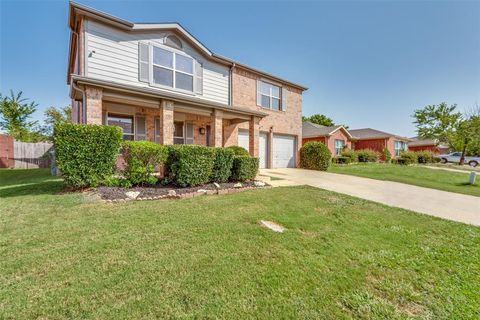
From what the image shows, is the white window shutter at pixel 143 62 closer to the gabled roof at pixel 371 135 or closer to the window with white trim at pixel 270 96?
the window with white trim at pixel 270 96

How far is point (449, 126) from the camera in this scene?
29.9m

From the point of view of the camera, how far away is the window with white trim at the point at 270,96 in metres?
15.0

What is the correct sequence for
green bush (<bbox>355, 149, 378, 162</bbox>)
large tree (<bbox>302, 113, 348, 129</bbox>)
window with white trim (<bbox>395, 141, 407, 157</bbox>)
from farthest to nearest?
1. large tree (<bbox>302, 113, 348, 129</bbox>)
2. window with white trim (<bbox>395, 141, 407, 157</bbox>)
3. green bush (<bbox>355, 149, 378, 162</bbox>)

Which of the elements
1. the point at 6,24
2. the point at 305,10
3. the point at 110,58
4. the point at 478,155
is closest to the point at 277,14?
the point at 305,10

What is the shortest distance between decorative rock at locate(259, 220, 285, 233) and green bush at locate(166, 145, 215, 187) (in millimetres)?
3294

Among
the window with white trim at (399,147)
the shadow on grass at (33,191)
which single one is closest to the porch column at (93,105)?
the shadow on grass at (33,191)

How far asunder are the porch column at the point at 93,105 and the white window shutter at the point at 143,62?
300 centimetres

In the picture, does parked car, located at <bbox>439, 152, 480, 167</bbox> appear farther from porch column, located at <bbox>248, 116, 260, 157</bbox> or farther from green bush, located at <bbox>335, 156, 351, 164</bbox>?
porch column, located at <bbox>248, 116, 260, 157</bbox>

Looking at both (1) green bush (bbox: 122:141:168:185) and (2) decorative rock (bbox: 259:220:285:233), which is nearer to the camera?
(2) decorative rock (bbox: 259:220:285:233)

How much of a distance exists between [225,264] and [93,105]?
7.48m

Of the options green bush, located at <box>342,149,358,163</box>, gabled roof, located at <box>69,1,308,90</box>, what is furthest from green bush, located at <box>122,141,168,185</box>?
green bush, located at <box>342,149,358,163</box>

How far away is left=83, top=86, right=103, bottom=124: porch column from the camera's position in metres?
7.34

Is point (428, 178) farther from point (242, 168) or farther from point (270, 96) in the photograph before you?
point (242, 168)

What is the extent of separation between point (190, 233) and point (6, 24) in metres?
15.8
